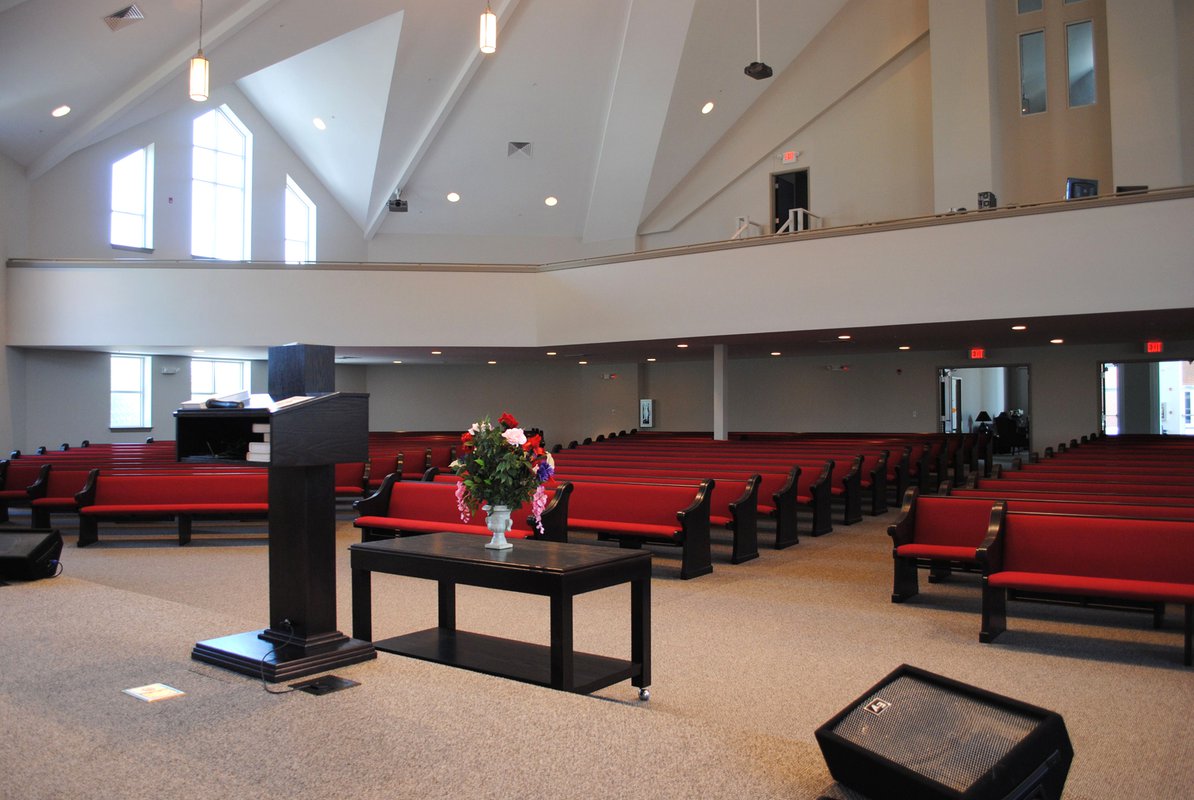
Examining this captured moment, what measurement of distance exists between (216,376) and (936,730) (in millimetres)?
17260

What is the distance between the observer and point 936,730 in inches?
81.6

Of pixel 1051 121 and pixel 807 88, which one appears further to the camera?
pixel 807 88

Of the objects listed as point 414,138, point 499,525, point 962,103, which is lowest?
point 499,525

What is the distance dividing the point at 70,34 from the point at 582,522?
8468 mm

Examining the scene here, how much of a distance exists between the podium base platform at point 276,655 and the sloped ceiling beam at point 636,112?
12.0 meters

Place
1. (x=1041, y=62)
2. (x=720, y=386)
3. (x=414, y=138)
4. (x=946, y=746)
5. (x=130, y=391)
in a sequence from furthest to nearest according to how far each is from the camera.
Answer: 1. (x=414, y=138)
2. (x=130, y=391)
3. (x=1041, y=62)
4. (x=720, y=386)
5. (x=946, y=746)

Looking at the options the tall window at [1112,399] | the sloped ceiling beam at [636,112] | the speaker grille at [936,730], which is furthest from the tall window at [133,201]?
the tall window at [1112,399]

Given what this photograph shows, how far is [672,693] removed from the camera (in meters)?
4.10

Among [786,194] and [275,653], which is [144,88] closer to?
[786,194]

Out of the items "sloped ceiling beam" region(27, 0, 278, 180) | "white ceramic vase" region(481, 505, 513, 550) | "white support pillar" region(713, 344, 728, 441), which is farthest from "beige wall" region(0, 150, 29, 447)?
"white ceramic vase" region(481, 505, 513, 550)

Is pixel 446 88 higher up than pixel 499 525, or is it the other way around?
pixel 446 88

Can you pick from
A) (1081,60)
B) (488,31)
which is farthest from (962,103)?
(488,31)

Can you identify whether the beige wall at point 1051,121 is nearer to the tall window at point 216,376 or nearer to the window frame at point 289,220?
the window frame at point 289,220

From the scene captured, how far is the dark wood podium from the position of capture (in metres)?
3.06
